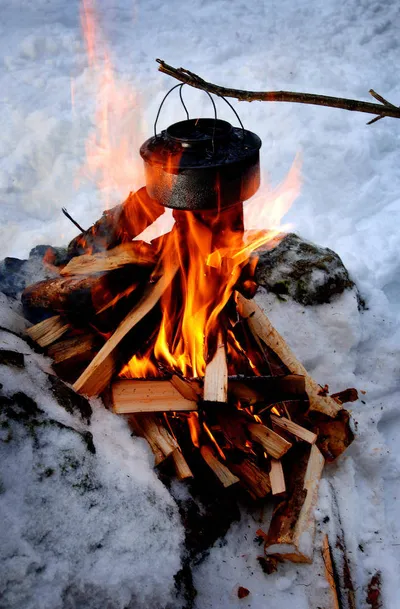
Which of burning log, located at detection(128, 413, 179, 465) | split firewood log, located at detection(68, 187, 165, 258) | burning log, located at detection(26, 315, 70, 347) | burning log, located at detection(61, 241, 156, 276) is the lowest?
burning log, located at detection(128, 413, 179, 465)

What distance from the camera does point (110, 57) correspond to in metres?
7.14

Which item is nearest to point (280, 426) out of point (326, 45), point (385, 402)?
point (385, 402)

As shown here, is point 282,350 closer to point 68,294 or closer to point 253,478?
point 253,478

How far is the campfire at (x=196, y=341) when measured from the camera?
8.21 ft

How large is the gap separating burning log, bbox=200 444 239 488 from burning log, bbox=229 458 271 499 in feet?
0.28

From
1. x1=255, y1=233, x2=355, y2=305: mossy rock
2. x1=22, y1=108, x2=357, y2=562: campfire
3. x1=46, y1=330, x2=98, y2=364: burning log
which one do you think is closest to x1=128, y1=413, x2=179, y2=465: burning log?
x1=22, y1=108, x2=357, y2=562: campfire

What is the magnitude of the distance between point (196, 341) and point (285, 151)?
362 cm

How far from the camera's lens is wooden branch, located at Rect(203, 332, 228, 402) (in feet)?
7.97

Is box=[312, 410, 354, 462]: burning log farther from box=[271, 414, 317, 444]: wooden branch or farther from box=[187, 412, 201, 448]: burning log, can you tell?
box=[187, 412, 201, 448]: burning log

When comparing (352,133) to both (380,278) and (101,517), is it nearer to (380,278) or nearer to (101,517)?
(380,278)

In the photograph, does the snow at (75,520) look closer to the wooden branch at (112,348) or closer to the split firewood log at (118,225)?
the wooden branch at (112,348)

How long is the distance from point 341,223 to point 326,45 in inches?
150

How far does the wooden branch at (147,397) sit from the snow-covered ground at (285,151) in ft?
2.38

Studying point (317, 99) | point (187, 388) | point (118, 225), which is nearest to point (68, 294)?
point (118, 225)
